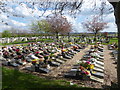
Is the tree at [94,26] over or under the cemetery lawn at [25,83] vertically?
over

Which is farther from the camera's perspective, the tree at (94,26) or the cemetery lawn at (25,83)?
the tree at (94,26)

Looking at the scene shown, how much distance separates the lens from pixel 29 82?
19.4 feet

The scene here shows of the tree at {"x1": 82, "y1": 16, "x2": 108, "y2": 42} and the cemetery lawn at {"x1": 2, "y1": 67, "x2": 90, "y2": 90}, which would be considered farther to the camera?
the tree at {"x1": 82, "y1": 16, "x2": 108, "y2": 42}

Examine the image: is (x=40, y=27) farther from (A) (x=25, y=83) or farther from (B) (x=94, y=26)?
(A) (x=25, y=83)

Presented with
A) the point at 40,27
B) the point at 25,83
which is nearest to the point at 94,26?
the point at 40,27

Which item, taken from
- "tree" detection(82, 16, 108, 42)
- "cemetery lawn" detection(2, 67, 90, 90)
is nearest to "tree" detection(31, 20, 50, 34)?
"tree" detection(82, 16, 108, 42)

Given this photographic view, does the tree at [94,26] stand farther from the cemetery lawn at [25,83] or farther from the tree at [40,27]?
the cemetery lawn at [25,83]

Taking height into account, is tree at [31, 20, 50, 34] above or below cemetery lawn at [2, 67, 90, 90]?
above

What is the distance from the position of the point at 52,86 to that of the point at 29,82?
1124 mm

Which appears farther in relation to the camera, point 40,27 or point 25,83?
point 40,27

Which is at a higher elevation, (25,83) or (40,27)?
(40,27)

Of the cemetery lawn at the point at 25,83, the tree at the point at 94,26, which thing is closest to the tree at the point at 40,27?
the tree at the point at 94,26

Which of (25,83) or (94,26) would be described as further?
(94,26)

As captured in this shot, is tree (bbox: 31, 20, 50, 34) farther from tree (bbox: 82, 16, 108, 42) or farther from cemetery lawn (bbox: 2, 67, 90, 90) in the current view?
cemetery lawn (bbox: 2, 67, 90, 90)
